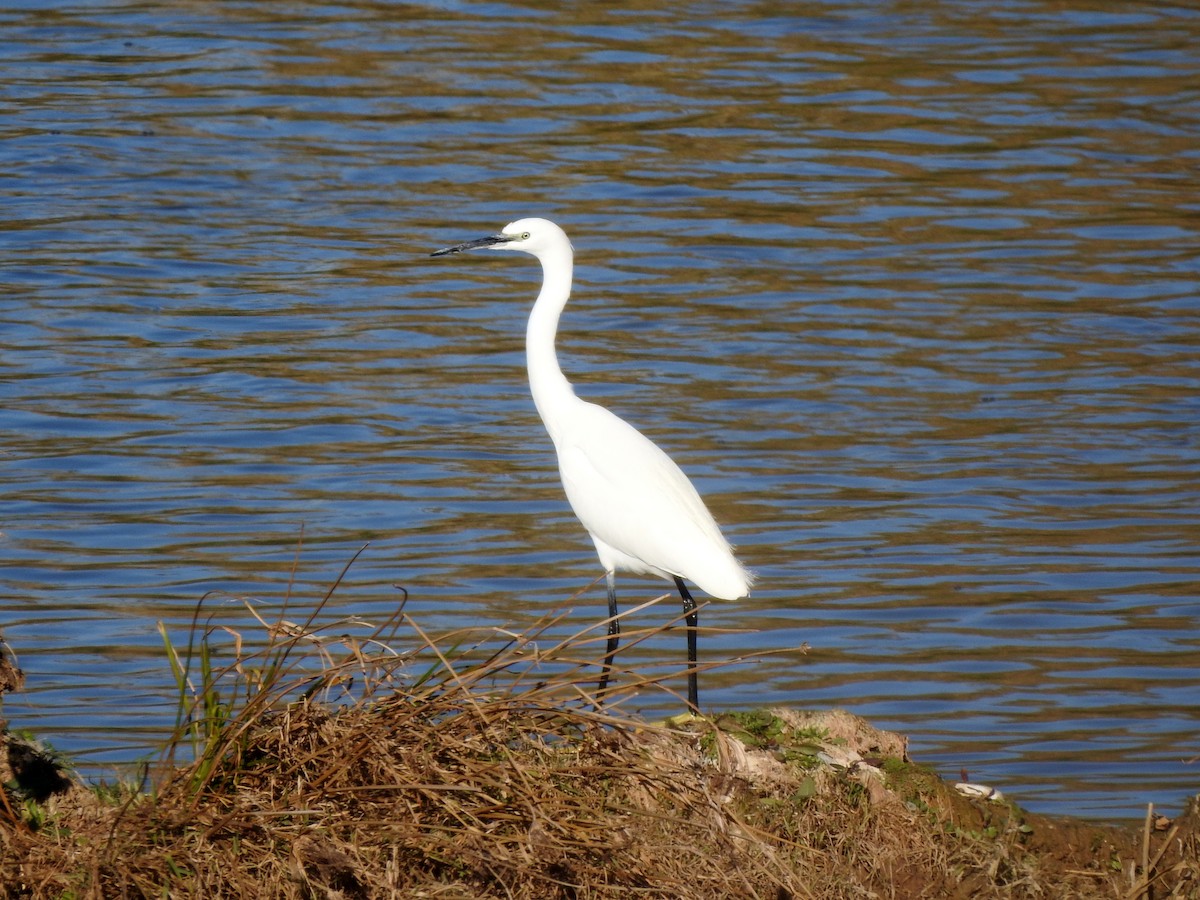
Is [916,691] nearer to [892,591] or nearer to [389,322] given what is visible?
[892,591]

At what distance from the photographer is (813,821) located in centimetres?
448

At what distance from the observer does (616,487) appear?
→ 5.97m

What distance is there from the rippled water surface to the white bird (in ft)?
→ 2.23

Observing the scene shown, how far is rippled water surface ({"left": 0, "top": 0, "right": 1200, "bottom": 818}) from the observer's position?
674 cm

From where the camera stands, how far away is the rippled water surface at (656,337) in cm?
674

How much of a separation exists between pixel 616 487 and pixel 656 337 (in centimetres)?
446

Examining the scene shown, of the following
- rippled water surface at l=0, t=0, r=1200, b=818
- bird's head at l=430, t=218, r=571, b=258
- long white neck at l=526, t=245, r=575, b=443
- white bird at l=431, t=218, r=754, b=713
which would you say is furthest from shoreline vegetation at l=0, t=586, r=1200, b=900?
bird's head at l=430, t=218, r=571, b=258

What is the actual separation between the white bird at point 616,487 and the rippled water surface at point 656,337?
68 centimetres

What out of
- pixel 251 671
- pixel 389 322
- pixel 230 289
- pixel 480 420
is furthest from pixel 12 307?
pixel 251 671

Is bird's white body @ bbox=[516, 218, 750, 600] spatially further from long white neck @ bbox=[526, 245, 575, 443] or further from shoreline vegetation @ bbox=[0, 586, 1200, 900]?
shoreline vegetation @ bbox=[0, 586, 1200, 900]

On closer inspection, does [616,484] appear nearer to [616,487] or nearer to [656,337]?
[616,487]

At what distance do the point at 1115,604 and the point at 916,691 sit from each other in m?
1.17

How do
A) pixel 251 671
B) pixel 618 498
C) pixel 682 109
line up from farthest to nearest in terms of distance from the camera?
A: pixel 682 109, pixel 618 498, pixel 251 671

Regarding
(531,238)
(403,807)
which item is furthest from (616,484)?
(403,807)
